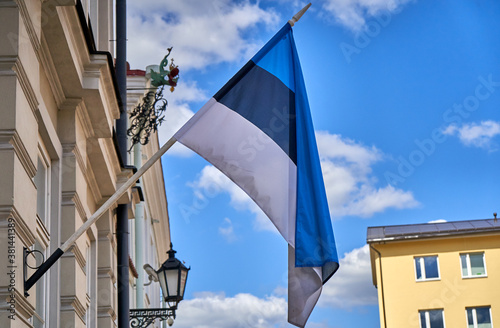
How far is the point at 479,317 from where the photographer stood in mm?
44406

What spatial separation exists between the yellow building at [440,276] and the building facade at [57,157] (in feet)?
111

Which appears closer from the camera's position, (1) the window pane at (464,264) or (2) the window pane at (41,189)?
(2) the window pane at (41,189)

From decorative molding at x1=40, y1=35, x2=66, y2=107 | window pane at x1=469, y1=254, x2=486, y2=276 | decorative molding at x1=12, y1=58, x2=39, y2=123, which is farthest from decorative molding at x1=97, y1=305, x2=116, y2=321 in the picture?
window pane at x1=469, y1=254, x2=486, y2=276

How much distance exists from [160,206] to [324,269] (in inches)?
724

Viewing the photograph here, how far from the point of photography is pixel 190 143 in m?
7.36

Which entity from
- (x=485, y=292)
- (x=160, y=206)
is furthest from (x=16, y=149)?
(x=485, y=292)

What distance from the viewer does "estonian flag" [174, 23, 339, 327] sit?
24.0 ft

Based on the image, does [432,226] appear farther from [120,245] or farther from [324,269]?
[324,269]

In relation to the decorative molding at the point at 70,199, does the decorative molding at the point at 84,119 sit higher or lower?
higher

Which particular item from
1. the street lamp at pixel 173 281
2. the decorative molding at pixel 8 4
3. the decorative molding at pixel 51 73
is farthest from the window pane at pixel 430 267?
the decorative molding at pixel 8 4

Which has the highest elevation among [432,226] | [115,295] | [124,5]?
[432,226]

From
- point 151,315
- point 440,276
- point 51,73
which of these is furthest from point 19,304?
point 440,276

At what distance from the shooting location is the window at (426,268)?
150 ft

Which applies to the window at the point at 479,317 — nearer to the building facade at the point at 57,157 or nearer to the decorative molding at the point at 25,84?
the building facade at the point at 57,157
